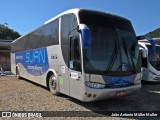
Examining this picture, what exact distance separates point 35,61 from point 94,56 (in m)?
5.74

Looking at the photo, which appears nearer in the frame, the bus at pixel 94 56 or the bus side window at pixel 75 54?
the bus at pixel 94 56

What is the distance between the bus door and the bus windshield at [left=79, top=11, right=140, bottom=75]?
0.35 meters

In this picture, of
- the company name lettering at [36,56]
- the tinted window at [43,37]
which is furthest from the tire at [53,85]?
the tinted window at [43,37]

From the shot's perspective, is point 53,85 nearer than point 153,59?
Yes

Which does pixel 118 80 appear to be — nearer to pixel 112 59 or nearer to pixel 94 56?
pixel 112 59

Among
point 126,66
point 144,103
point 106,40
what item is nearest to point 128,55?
point 126,66

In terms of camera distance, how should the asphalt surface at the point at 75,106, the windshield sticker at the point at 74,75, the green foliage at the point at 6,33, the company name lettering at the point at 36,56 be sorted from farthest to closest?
the green foliage at the point at 6,33, the company name lettering at the point at 36,56, the windshield sticker at the point at 74,75, the asphalt surface at the point at 75,106

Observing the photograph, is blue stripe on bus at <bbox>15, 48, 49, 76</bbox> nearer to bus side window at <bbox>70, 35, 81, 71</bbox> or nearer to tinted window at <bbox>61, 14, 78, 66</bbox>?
tinted window at <bbox>61, 14, 78, 66</bbox>

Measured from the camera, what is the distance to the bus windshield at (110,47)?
716cm

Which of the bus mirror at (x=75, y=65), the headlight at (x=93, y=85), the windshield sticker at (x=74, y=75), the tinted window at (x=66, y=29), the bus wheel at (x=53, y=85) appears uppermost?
the tinted window at (x=66, y=29)

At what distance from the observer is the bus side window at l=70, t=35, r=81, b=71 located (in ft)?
24.0

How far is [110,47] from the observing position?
7.49 m

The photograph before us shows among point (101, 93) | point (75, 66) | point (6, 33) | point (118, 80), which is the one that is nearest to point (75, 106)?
point (101, 93)

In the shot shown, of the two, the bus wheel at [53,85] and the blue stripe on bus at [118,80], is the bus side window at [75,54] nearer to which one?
the blue stripe on bus at [118,80]
